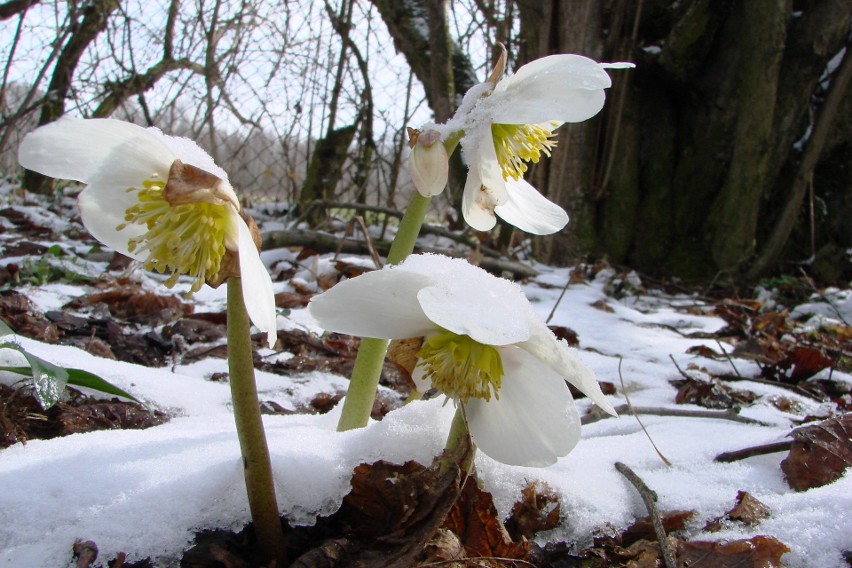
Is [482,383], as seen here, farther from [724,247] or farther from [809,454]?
[724,247]

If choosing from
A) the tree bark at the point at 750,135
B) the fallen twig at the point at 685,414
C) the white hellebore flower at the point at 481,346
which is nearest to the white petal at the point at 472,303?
the white hellebore flower at the point at 481,346

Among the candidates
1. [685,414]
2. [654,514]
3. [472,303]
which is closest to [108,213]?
[472,303]

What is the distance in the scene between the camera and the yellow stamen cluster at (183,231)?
771 millimetres

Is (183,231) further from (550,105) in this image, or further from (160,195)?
(550,105)

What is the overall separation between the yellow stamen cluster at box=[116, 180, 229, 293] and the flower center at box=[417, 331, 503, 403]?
11.8 inches

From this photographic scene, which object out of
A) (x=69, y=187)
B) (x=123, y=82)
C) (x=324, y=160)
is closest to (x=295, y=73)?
(x=324, y=160)

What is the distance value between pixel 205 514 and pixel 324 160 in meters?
5.28

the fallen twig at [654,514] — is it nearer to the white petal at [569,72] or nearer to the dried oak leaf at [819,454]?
the dried oak leaf at [819,454]

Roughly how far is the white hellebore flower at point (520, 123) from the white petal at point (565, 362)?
33 cm

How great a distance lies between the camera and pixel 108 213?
850 mm

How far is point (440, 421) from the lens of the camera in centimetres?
98

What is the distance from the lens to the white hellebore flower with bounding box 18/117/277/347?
2.24ft

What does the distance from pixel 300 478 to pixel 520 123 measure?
1.91 ft

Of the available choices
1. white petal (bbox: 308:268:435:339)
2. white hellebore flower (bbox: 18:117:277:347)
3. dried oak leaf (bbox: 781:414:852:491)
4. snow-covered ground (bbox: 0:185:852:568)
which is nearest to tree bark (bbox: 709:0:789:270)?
snow-covered ground (bbox: 0:185:852:568)
